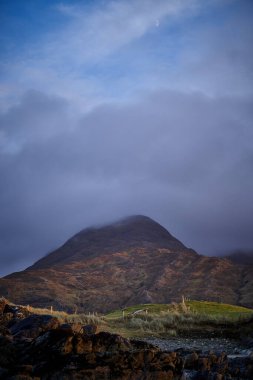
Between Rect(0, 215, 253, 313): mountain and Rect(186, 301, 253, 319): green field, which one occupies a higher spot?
Rect(0, 215, 253, 313): mountain

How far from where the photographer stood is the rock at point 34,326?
51.0ft

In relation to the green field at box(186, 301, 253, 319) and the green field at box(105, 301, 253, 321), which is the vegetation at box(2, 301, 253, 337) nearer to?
the green field at box(105, 301, 253, 321)

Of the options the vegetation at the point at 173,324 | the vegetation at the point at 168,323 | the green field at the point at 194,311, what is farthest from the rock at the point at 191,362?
the green field at the point at 194,311

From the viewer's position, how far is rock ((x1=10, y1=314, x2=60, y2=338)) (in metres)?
15.5

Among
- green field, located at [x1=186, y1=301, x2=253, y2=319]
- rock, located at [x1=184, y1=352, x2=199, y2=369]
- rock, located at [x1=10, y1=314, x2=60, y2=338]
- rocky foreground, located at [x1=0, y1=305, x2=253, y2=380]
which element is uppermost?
rock, located at [x1=10, y1=314, x2=60, y2=338]

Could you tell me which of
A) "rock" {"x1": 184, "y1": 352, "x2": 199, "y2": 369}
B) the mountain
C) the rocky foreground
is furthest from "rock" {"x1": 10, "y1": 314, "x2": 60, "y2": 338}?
the mountain

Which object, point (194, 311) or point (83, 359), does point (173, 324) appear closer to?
point (194, 311)

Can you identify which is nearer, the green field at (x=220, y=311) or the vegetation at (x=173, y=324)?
the vegetation at (x=173, y=324)

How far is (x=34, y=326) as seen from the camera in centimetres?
1602

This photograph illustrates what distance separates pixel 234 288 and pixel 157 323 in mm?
122377

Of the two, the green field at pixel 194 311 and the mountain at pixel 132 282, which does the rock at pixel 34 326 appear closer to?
the green field at pixel 194 311

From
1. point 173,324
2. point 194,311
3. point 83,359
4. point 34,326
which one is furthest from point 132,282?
point 83,359

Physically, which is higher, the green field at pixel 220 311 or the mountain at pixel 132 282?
the mountain at pixel 132 282

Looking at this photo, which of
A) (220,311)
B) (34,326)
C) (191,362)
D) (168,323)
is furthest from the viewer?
(220,311)
